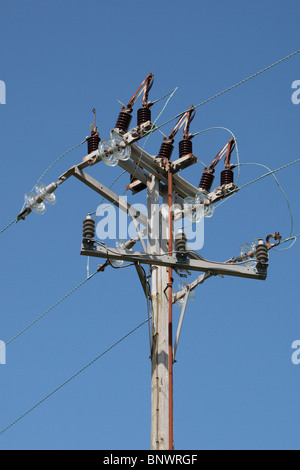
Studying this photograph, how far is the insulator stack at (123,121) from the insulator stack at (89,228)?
2.45m

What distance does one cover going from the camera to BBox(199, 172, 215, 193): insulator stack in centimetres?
1653

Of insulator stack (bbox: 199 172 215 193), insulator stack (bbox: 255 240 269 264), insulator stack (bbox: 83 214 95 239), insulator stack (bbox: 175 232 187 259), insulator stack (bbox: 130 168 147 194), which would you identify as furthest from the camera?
insulator stack (bbox: 130 168 147 194)

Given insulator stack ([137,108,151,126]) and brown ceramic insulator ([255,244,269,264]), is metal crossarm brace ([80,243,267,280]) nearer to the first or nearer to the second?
brown ceramic insulator ([255,244,269,264])

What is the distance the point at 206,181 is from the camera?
1656cm

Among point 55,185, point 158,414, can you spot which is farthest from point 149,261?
point 55,185

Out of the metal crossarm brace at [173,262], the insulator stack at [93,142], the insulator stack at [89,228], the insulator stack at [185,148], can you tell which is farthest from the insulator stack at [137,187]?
the insulator stack at [89,228]

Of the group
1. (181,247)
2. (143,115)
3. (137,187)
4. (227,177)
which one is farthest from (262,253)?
(137,187)

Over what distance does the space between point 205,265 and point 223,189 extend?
2020 mm

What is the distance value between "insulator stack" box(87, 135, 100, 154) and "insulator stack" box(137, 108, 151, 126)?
74cm

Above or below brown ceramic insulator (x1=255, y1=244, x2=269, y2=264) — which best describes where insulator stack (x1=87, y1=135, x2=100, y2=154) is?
above

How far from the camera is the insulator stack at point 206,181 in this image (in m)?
16.5

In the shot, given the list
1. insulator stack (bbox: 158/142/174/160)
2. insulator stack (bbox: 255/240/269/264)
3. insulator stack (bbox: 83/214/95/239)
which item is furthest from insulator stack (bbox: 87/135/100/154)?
insulator stack (bbox: 255/240/269/264)

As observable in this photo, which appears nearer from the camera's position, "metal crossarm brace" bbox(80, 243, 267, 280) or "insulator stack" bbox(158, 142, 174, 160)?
"metal crossarm brace" bbox(80, 243, 267, 280)
